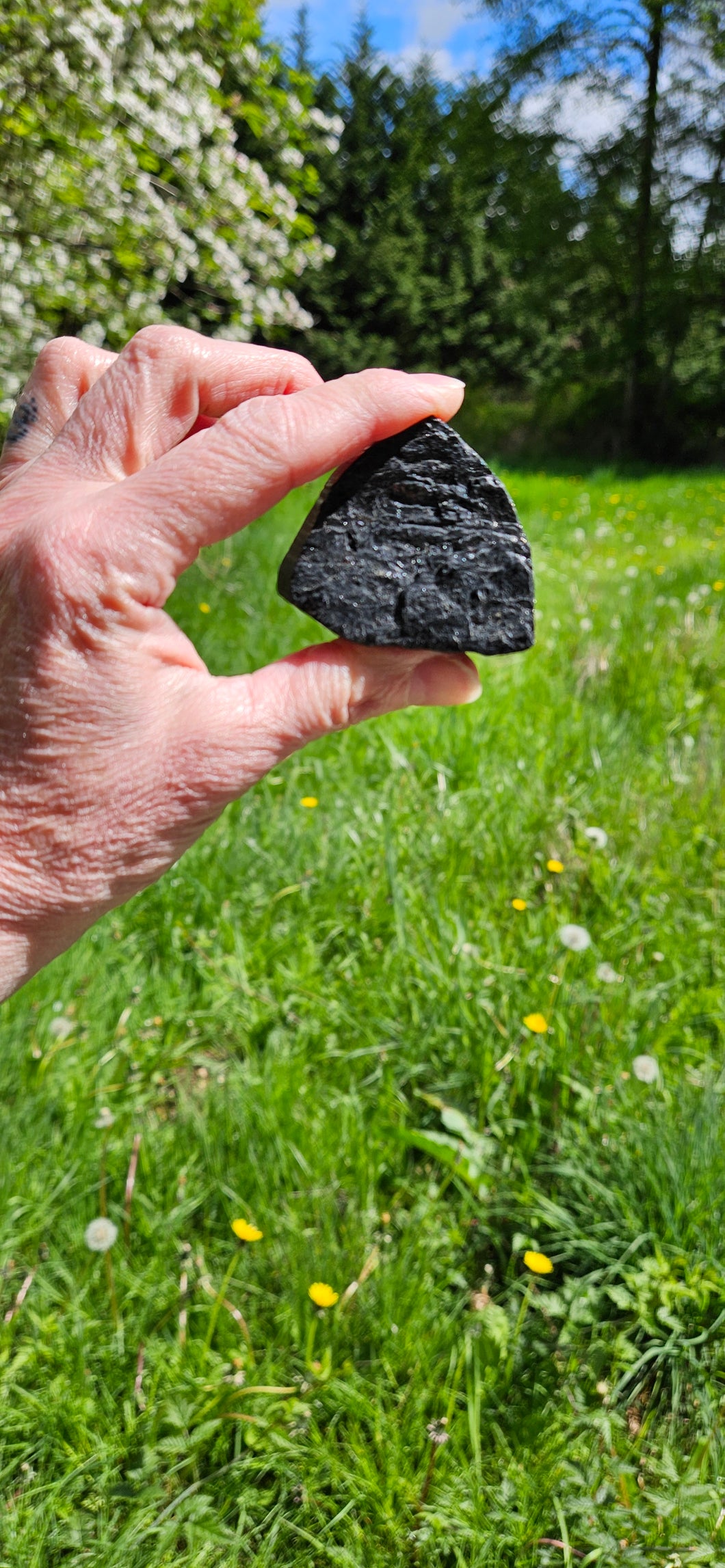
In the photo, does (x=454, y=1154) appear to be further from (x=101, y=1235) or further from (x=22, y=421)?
(x=22, y=421)

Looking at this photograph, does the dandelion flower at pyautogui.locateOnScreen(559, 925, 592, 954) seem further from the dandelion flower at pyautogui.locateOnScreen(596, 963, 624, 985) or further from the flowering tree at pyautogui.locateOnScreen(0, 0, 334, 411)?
the flowering tree at pyautogui.locateOnScreen(0, 0, 334, 411)

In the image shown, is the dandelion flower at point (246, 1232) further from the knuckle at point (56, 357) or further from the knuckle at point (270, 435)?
the knuckle at point (56, 357)

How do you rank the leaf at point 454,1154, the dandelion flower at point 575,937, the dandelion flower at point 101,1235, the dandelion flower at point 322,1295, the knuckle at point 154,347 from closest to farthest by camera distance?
1. the knuckle at point 154,347
2. the dandelion flower at point 322,1295
3. the dandelion flower at point 101,1235
4. the leaf at point 454,1154
5. the dandelion flower at point 575,937

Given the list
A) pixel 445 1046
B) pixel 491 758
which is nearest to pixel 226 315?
pixel 491 758

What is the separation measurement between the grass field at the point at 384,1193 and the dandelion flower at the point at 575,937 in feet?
0.30

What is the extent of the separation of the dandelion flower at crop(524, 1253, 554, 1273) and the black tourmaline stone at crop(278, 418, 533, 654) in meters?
1.01

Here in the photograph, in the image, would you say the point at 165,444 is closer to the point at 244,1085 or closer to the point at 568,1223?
the point at 244,1085

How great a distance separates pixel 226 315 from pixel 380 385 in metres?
8.04

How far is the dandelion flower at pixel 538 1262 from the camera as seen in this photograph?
4.99ft

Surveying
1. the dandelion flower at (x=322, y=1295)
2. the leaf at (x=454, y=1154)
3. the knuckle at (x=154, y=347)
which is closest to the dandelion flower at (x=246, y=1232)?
the dandelion flower at (x=322, y=1295)

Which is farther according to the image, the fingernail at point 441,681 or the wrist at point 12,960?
the fingernail at point 441,681

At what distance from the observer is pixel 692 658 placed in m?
3.84

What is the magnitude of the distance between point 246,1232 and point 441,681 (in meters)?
1.03

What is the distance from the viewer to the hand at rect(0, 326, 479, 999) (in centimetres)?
92
